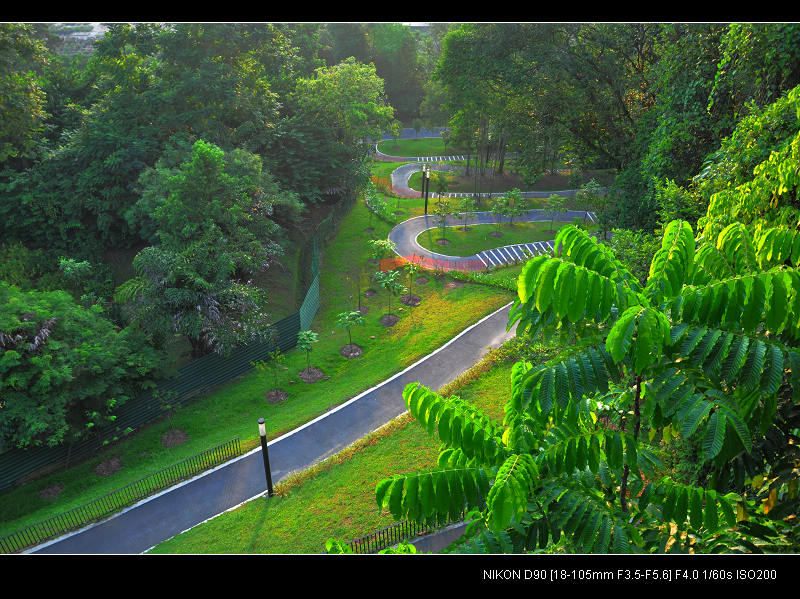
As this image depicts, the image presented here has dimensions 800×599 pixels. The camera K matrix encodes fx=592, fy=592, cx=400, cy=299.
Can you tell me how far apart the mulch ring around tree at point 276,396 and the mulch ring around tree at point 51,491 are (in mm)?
7635

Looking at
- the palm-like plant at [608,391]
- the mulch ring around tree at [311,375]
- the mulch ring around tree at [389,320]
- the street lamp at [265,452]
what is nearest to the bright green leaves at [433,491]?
the palm-like plant at [608,391]

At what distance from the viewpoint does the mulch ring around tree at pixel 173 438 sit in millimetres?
21484

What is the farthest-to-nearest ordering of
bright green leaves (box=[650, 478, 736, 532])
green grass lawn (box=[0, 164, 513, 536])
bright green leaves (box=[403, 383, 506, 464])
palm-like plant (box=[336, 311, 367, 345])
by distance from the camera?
1. palm-like plant (box=[336, 311, 367, 345])
2. green grass lawn (box=[0, 164, 513, 536])
3. bright green leaves (box=[403, 383, 506, 464])
4. bright green leaves (box=[650, 478, 736, 532])

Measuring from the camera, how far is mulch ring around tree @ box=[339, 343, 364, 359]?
2673 cm

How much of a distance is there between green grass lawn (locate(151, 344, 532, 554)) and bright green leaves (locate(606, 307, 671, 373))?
12541 mm

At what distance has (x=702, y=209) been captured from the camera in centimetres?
1664

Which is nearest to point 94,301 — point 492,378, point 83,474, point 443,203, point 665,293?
point 83,474

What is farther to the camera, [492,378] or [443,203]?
[443,203]

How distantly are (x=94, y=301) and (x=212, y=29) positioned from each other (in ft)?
52.7

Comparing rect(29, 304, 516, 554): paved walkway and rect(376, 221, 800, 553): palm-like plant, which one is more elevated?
rect(376, 221, 800, 553): palm-like plant

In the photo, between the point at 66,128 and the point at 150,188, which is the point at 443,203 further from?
the point at 66,128

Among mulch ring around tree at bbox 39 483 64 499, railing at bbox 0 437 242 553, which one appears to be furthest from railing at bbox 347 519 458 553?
mulch ring around tree at bbox 39 483 64 499

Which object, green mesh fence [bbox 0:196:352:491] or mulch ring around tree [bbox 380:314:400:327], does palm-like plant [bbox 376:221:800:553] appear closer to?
green mesh fence [bbox 0:196:352:491]

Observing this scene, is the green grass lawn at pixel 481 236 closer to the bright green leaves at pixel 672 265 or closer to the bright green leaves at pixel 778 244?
the bright green leaves at pixel 672 265
